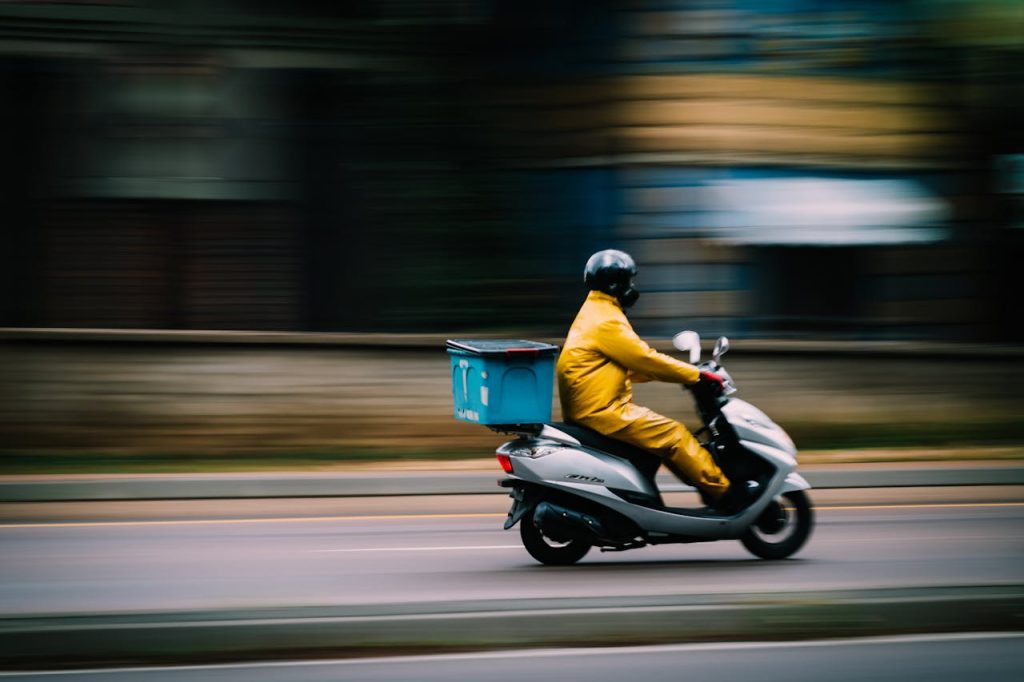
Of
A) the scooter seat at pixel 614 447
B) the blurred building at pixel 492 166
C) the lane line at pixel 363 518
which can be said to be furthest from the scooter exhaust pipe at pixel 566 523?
the blurred building at pixel 492 166

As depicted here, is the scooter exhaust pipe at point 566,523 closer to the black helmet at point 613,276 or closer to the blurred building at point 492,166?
the black helmet at point 613,276

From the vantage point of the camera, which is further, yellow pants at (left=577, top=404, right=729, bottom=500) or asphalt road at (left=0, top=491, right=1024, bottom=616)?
yellow pants at (left=577, top=404, right=729, bottom=500)

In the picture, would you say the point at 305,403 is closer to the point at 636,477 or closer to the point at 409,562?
the point at 409,562

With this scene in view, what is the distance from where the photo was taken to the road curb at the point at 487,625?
4973 mm

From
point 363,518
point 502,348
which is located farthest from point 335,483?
point 502,348

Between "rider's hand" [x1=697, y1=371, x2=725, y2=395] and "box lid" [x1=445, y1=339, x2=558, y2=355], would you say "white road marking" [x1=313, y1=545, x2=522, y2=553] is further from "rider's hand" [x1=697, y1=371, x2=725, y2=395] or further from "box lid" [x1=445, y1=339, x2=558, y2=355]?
"rider's hand" [x1=697, y1=371, x2=725, y2=395]

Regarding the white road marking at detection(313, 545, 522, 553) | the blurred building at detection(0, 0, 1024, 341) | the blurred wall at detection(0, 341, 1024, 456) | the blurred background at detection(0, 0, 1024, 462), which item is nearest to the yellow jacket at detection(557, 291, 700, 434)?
the white road marking at detection(313, 545, 522, 553)

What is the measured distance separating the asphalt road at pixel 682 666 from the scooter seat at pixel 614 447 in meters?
Answer: 2.51

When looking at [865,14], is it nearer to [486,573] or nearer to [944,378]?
[944,378]

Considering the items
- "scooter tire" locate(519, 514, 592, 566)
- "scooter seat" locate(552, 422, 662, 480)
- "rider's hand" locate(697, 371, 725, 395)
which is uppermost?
"rider's hand" locate(697, 371, 725, 395)

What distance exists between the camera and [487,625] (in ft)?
17.1

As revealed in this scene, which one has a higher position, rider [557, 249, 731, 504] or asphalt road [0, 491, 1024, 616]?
rider [557, 249, 731, 504]

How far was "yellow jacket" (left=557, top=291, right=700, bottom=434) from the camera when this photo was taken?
770 cm

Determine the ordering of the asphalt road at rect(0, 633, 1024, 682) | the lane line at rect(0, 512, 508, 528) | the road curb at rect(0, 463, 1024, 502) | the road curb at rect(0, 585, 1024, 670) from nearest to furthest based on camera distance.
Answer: the road curb at rect(0, 585, 1024, 670), the asphalt road at rect(0, 633, 1024, 682), the lane line at rect(0, 512, 508, 528), the road curb at rect(0, 463, 1024, 502)
